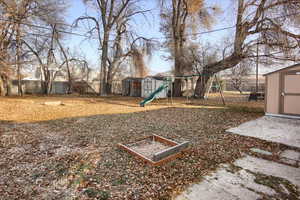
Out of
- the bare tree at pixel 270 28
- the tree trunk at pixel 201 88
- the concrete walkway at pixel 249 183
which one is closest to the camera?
the concrete walkway at pixel 249 183

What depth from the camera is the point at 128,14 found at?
15664 millimetres

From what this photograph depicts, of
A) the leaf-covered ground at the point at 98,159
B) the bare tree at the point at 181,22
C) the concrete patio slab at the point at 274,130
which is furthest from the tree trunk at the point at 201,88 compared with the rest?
the leaf-covered ground at the point at 98,159

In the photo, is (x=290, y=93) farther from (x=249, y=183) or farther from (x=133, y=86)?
(x=133, y=86)

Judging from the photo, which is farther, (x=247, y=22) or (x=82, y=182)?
(x=247, y=22)

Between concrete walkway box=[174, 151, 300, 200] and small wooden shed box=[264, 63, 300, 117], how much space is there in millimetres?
3676

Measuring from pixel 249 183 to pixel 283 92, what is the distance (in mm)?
4739

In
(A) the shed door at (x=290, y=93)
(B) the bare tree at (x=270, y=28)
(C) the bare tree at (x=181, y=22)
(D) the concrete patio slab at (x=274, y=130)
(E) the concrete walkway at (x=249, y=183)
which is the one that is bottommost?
(E) the concrete walkway at (x=249, y=183)

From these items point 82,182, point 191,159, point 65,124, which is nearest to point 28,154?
point 82,182

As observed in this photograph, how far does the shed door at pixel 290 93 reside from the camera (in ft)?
16.6

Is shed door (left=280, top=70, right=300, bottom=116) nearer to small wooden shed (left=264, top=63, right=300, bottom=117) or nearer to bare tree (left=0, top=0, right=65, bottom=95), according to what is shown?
small wooden shed (left=264, top=63, right=300, bottom=117)

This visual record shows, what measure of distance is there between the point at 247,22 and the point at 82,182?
10.4 m

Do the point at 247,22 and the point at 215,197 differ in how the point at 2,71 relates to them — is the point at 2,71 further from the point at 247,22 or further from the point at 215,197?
the point at 247,22

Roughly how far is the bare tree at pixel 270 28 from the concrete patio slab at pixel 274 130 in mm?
5024

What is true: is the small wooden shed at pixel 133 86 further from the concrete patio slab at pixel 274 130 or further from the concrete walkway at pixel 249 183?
the concrete walkway at pixel 249 183
